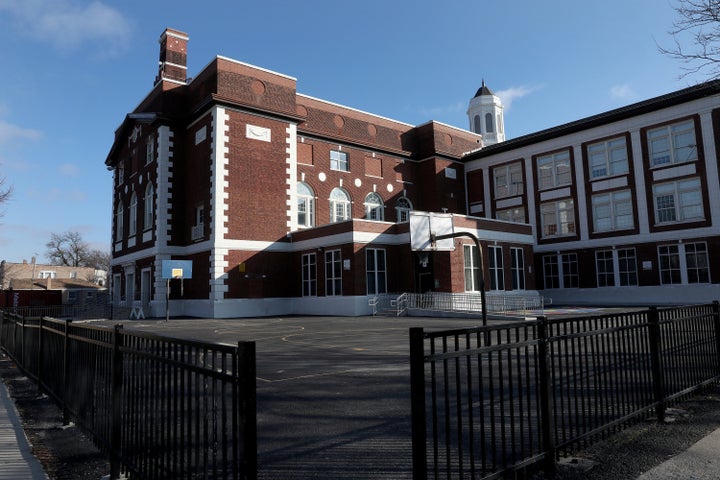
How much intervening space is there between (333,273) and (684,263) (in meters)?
22.7

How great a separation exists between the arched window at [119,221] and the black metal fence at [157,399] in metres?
35.4

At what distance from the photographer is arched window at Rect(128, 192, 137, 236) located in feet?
118

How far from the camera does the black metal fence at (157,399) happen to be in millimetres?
2844

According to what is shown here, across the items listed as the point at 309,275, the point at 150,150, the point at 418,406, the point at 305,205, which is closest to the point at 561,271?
the point at 309,275

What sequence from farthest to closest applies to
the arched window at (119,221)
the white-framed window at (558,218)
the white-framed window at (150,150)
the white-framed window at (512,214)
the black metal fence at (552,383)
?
the white-framed window at (512,214)
the arched window at (119,221)
the white-framed window at (558,218)
the white-framed window at (150,150)
the black metal fence at (552,383)

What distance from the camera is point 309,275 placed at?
30125 millimetres

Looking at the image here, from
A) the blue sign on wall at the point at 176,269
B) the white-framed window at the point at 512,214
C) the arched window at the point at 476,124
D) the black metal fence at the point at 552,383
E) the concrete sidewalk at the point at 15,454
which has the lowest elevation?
the concrete sidewalk at the point at 15,454

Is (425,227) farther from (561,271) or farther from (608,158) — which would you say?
(608,158)

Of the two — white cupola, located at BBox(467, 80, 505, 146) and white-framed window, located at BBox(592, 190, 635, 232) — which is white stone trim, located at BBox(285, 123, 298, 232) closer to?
white-framed window, located at BBox(592, 190, 635, 232)

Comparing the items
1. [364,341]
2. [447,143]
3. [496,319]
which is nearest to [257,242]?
[496,319]

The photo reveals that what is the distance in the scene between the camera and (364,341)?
1380 cm

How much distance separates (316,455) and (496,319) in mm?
17686

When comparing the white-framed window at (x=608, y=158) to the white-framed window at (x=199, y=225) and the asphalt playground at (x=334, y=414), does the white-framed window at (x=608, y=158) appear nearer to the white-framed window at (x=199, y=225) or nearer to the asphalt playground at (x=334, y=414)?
the white-framed window at (x=199, y=225)

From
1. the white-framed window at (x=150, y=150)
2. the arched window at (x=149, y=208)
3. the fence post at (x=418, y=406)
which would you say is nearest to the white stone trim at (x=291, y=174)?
the arched window at (x=149, y=208)
